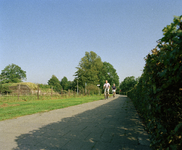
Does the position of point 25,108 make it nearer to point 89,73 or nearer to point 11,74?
point 89,73

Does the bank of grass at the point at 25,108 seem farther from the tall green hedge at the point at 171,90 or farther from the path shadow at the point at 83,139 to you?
the tall green hedge at the point at 171,90

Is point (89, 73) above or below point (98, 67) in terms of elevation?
below

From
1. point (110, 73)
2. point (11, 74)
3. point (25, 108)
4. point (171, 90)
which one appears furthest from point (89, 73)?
point (11, 74)

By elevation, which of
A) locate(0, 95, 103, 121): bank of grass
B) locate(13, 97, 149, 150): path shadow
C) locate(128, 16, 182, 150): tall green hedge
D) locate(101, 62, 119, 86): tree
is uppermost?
locate(101, 62, 119, 86): tree

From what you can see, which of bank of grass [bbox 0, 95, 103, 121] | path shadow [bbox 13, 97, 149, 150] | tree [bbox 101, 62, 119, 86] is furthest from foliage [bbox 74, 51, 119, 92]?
path shadow [bbox 13, 97, 149, 150]

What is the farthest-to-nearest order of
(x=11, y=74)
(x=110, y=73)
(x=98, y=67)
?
(x=11, y=74) < (x=110, y=73) < (x=98, y=67)

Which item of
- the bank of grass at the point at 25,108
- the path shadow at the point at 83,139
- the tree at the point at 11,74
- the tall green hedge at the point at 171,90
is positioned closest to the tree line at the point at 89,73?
the tree at the point at 11,74

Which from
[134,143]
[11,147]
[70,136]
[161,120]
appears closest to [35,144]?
[11,147]

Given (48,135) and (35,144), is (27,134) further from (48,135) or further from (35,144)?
(35,144)

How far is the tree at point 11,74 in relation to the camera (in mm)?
70312

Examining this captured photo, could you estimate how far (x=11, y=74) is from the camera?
7462 centimetres

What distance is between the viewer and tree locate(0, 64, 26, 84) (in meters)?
70.3

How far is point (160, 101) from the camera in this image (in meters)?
2.05

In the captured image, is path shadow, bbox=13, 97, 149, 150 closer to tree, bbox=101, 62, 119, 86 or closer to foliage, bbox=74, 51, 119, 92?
foliage, bbox=74, 51, 119, 92
